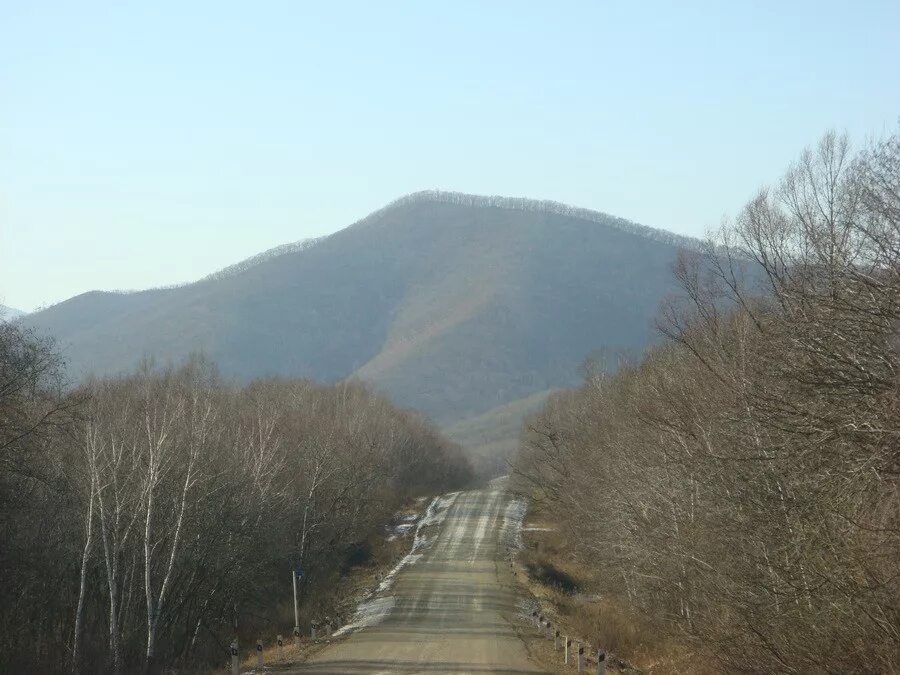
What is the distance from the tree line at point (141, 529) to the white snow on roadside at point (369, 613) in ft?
8.14

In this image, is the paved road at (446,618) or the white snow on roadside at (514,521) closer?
the paved road at (446,618)

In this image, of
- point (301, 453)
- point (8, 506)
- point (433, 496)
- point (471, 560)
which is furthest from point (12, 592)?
point (433, 496)

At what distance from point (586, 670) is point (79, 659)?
1531 centimetres

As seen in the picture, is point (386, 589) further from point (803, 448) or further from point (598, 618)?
point (803, 448)

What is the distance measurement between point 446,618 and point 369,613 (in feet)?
11.5

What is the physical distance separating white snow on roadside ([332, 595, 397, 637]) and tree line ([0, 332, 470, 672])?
2.48 meters

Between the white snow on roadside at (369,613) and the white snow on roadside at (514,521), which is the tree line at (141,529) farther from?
the white snow on roadside at (514,521)

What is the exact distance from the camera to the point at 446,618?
125 feet

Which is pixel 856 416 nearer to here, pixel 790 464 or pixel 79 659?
pixel 790 464

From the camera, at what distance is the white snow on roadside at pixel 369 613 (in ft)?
116

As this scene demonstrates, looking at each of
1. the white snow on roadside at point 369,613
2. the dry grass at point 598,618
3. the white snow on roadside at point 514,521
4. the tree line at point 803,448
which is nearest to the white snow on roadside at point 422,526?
the white snow on roadside at point 369,613

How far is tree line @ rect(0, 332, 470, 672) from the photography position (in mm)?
28250

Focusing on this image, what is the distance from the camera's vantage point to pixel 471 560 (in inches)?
2347

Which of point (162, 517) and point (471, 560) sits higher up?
point (162, 517)
